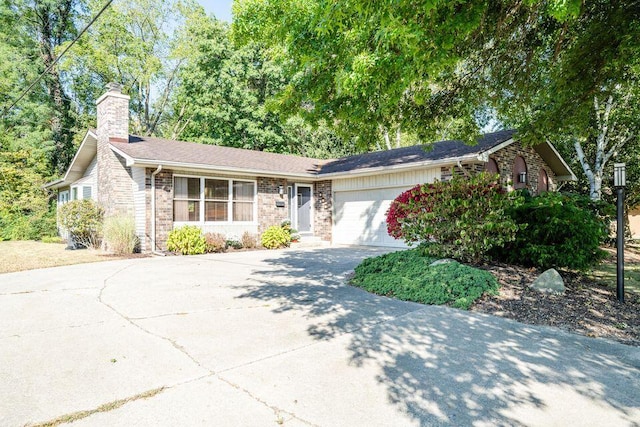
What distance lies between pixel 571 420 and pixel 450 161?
30.1 ft

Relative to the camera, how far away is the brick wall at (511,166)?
11195mm

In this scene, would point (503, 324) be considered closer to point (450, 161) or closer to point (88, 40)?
point (450, 161)

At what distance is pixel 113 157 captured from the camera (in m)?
12.3

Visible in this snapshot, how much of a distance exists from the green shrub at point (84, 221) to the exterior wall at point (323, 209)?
796cm

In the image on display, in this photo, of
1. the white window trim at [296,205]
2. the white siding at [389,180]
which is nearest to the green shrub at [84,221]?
the white window trim at [296,205]

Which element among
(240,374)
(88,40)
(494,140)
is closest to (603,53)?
(494,140)

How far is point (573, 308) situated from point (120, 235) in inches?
436

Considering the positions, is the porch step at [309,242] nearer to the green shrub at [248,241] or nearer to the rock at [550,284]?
the green shrub at [248,241]

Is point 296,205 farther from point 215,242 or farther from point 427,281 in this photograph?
point 427,281

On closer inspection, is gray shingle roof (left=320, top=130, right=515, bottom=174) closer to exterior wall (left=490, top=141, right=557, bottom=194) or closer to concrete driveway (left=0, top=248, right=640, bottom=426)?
exterior wall (left=490, top=141, right=557, bottom=194)

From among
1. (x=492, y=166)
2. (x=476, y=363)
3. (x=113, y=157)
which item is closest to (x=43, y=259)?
(x=113, y=157)

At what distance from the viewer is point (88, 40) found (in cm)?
2288

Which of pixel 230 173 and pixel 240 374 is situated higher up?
pixel 230 173

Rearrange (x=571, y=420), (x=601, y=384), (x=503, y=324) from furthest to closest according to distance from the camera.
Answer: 1. (x=503, y=324)
2. (x=601, y=384)
3. (x=571, y=420)
